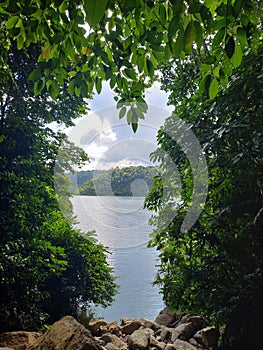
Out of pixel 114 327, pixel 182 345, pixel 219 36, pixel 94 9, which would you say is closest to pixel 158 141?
pixel 219 36

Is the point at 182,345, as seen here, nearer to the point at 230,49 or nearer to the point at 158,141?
the point at 158,141

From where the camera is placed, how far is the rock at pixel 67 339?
1.88 m

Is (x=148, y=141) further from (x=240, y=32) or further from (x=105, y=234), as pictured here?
(x=105, y=234)

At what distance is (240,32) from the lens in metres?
0.55

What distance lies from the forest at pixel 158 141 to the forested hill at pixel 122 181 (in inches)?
14.4

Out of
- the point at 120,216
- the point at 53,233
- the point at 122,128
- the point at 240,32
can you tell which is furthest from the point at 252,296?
the point at 53,233

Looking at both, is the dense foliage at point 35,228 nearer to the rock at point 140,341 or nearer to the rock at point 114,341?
the rock at point 114,341

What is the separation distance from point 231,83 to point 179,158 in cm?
69

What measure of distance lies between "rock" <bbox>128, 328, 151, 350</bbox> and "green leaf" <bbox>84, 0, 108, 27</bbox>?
3.22 metres

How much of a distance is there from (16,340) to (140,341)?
129cm

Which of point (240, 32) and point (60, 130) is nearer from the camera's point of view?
point (240, 32)

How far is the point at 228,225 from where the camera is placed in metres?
1.72

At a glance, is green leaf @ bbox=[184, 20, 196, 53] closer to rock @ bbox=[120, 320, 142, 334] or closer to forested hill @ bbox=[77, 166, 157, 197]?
forested hill @ bbox=[77, 166, 157, 197]

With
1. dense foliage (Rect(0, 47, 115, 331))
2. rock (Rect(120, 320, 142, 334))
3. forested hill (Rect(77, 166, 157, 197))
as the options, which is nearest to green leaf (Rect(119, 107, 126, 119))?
forested hill (Rect(77, 166, 157, 197))
